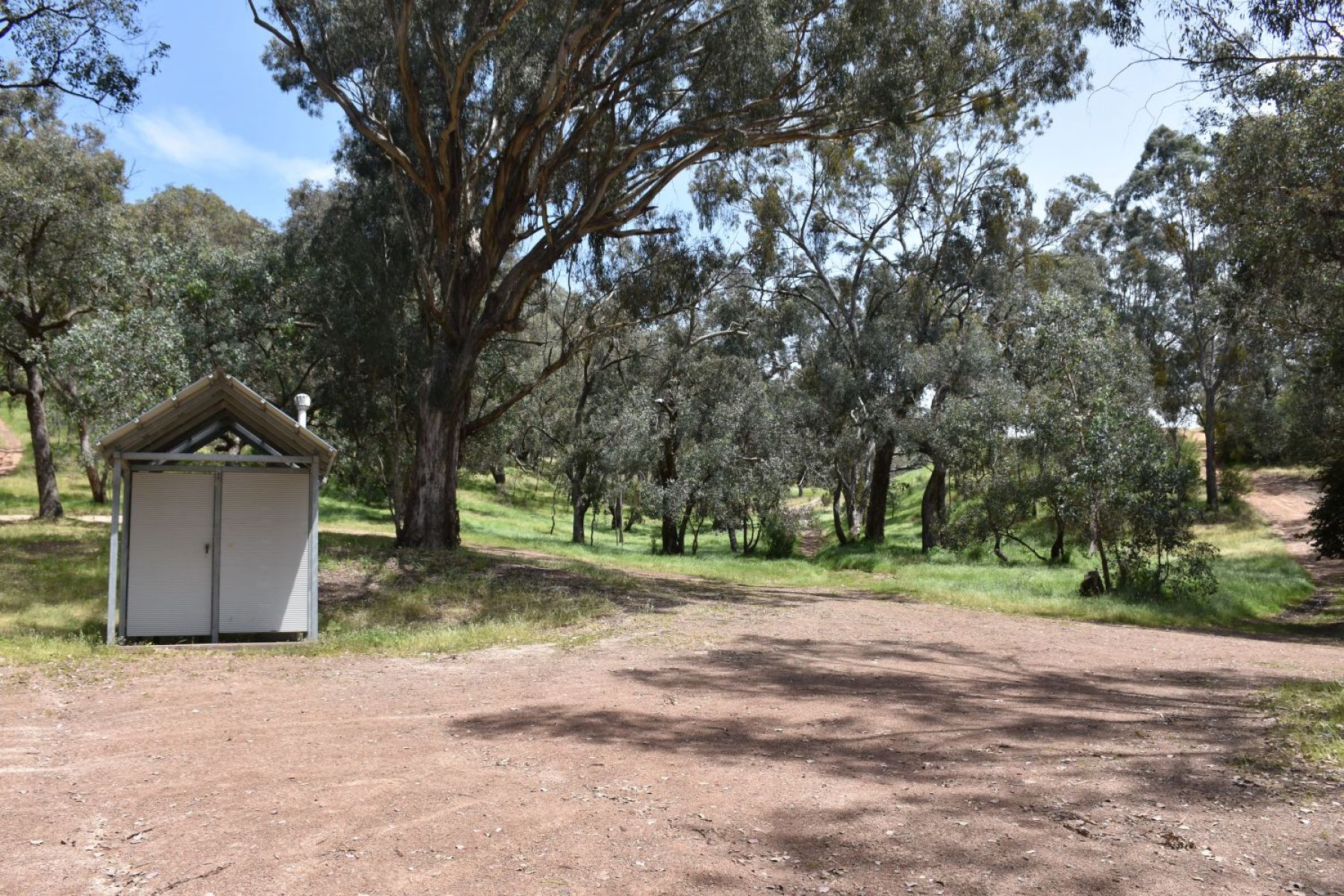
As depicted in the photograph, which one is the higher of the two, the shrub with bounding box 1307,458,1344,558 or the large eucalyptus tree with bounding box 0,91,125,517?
the large eucalyptus tree with bounding box 0,91,125,517

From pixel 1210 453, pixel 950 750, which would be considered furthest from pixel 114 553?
pixel 1210 453

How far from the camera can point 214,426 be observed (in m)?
11.4

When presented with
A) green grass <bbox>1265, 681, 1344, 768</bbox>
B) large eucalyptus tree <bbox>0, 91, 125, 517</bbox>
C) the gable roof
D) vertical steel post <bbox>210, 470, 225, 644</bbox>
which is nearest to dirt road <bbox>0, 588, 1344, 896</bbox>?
green grass <bbox>1265, 681, 1344, 768</bbox>

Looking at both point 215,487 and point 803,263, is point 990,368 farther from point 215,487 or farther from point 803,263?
point 215,487

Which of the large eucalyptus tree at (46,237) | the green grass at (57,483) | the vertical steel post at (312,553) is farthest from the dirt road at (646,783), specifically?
the green grass at (57,483)

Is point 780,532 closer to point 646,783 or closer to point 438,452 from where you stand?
point 438,452

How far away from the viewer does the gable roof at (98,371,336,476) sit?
1037cm

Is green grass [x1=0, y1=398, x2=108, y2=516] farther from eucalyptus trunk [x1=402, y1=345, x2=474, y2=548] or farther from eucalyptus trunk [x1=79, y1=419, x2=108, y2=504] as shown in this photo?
eucalyptus trunk [x1=402, y1=345, x2=474, y2=548]

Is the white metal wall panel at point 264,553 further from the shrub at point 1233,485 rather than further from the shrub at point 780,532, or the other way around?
the shrub at point 1233,485

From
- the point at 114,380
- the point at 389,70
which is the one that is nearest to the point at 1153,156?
the point at 389,70

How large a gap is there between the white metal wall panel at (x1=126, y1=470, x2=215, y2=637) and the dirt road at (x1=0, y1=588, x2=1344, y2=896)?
4.07ft

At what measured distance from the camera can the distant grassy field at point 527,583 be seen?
1216 centimetres

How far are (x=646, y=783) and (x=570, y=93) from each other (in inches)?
561

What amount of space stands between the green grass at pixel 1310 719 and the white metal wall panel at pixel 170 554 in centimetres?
1111
